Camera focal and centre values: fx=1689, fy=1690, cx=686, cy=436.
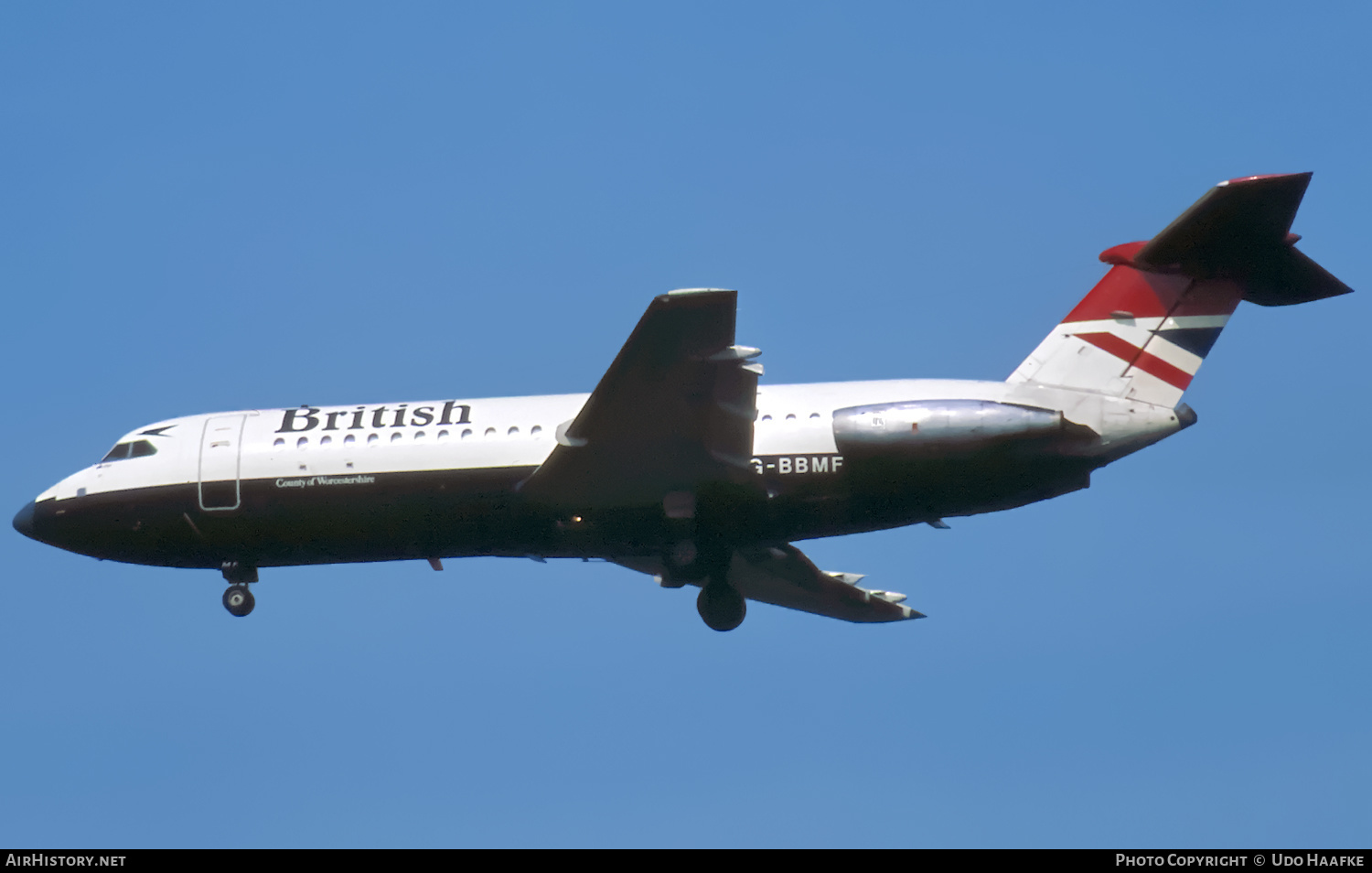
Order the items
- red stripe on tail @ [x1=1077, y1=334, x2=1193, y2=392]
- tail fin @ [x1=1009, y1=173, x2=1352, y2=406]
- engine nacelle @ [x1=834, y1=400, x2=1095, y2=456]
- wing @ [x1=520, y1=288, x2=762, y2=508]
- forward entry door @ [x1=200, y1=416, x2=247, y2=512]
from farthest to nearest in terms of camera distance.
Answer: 1. forward entry door @ [x1=200, y1=416, x2=247, y2=512]
2. red stripe on tail @ [x1=1077, y1=334, x2=1193, y2=392]
3. tail fin @ [x1=1009, y1=173, x2=1352, y2=406]
4. engine nacelle @ [x1=834, y1=400, x2=1095, y2=456]
5. wing @ [x1=520, y1=288, x2=762, y2=508]

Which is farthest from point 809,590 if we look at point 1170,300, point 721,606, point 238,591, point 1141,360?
point 238,591

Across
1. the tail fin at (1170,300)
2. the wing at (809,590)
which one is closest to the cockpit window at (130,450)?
the wing at (809,590)

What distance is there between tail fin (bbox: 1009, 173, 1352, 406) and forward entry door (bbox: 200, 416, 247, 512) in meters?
15.0

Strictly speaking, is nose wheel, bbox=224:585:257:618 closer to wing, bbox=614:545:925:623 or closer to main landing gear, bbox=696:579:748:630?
main landing gear, bbox=696:579:748:630

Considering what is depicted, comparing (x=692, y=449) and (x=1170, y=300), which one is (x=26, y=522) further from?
(x=1170, y=300)

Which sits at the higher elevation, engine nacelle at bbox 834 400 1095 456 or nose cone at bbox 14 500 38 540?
nose cone at bbox 14 500 38 540

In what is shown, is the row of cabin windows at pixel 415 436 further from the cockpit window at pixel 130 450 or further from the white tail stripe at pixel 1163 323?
the white tail stripe at pixel 1163 323

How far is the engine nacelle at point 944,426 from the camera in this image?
2914 centimetres

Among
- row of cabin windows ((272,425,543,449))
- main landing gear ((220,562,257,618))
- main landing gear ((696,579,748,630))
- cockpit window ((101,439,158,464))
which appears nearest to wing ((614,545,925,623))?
main landing gear ((696,579,748,630))

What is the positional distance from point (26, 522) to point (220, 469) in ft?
15.7

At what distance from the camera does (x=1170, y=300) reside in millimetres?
30875

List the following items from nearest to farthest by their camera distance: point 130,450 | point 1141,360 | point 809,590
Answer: point 1141,360 → point 130,450 → point 809,590

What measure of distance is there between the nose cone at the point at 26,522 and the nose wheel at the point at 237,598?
4283 mm

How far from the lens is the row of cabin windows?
103ft
